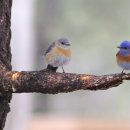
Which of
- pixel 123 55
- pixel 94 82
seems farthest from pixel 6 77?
pixel 123 55

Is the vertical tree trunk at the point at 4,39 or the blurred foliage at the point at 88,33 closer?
the vertical tree trunk at the point at 4,39

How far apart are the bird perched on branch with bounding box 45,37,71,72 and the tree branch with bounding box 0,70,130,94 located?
9 centimetres

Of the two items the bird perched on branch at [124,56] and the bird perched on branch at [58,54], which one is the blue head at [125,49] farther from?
the bird perched on branch at [58,54]

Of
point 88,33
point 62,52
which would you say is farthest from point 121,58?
point 88,33

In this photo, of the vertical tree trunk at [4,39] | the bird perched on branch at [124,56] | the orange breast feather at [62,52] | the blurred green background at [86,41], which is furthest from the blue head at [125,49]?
the blurred green background at [86,41]

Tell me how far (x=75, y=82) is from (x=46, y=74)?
89mm

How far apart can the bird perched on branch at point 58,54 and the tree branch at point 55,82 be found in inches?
3.7

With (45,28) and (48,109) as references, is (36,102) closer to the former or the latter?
(48,109)

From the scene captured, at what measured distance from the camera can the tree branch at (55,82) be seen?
1876 millimetres

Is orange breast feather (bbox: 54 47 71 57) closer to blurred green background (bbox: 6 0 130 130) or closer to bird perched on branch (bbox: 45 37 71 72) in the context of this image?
bird perched on branch (bbox: 45 37 71 72)

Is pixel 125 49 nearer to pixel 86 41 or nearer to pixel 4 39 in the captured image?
pixel 4 39

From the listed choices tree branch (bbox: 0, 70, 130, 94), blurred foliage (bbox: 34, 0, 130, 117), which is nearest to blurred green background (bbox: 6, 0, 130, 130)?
blurred foliage (bbox: 34, 0, 130, 117)

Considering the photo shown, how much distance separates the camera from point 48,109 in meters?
8.01

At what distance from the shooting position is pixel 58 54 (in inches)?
89.7
